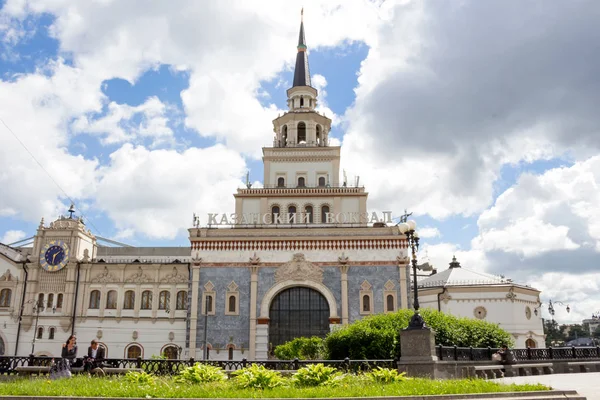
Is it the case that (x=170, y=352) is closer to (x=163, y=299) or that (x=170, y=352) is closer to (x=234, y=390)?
(x=163, y=299)

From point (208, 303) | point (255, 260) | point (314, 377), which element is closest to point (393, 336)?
point (314, 377)

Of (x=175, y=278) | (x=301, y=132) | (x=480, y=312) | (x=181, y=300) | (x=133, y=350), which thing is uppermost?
(x=301, y=132)

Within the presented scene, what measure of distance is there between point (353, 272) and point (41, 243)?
27.7 m

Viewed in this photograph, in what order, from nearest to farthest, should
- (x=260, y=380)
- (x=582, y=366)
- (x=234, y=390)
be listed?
(x=234, y=390) < (x=260, y=380) < (x=582, y=366)

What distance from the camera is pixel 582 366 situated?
26266 millimetres

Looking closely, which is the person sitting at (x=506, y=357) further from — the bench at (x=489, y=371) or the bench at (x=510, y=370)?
the bench at (x=489, y=371)

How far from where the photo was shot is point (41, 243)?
47.9 meters

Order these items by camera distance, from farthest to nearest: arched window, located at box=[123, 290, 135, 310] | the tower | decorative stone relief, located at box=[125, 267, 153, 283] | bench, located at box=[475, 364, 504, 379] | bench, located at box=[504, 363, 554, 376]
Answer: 1. the tower
2. decorative stone relief, located at box=[125, 267, 153, 283]
3. arched window, located at box=[123, 290, 135, 310]
4. bench, located at box=[504, 363, 554, 376]
5. bench, located at box=[475, 364, 504, 379]

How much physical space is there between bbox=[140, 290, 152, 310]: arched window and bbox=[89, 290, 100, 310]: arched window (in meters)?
3.93

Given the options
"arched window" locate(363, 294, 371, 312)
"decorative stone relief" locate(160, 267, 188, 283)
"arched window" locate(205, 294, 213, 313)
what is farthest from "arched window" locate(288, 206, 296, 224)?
"decorative stone relief" locate(160, 267, 188, 283)

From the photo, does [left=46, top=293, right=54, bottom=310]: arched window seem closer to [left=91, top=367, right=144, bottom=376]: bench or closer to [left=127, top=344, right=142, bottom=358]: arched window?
[left=127, top=344, right=142, bottom=358]: arched window

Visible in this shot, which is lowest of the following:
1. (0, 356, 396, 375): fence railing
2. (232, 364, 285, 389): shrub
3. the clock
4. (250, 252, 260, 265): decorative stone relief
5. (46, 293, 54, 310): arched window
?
(232, 364, 285, 389): shrub

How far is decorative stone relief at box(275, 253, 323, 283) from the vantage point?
145ft

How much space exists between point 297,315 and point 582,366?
22.4 metres
